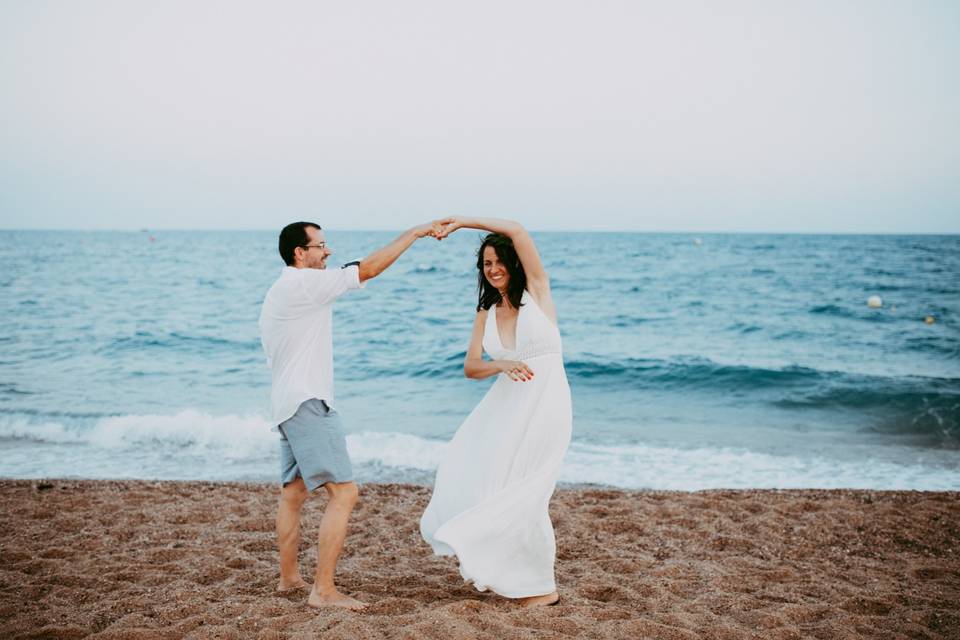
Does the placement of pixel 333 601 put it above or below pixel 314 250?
below

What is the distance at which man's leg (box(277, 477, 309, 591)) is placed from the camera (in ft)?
Answer: 14.6

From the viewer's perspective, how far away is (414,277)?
33.3 m

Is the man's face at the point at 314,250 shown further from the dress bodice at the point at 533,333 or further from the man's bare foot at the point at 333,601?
the man's bare foot at the point at 333,601

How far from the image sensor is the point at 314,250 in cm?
424

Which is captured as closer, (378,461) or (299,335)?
(299,335)

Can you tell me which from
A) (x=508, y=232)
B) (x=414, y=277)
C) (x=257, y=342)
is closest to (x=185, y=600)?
(x=508, y=232)

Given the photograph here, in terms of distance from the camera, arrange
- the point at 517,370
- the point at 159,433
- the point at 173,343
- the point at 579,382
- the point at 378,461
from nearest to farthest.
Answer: the point at 517,370, the point at 378,461, the point at 159,433, the point at 579,382, the point at 173,343

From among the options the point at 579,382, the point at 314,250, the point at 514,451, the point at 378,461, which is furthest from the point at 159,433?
the point at 579,382

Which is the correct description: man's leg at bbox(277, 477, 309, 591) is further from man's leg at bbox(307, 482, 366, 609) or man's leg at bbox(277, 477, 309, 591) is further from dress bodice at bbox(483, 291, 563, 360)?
dress bodice at bbox(483, 291, 563, 360)

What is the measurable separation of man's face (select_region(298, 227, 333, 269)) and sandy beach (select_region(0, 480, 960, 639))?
2.02 metres

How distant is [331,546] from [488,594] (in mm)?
1063

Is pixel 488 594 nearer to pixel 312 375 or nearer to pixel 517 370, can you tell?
pixel 517 370

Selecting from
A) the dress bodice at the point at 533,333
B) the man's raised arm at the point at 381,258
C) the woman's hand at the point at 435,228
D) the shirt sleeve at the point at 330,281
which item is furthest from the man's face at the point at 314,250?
the dress bodice at the point at 533,333

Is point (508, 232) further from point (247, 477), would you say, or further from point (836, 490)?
point (247, 477)
